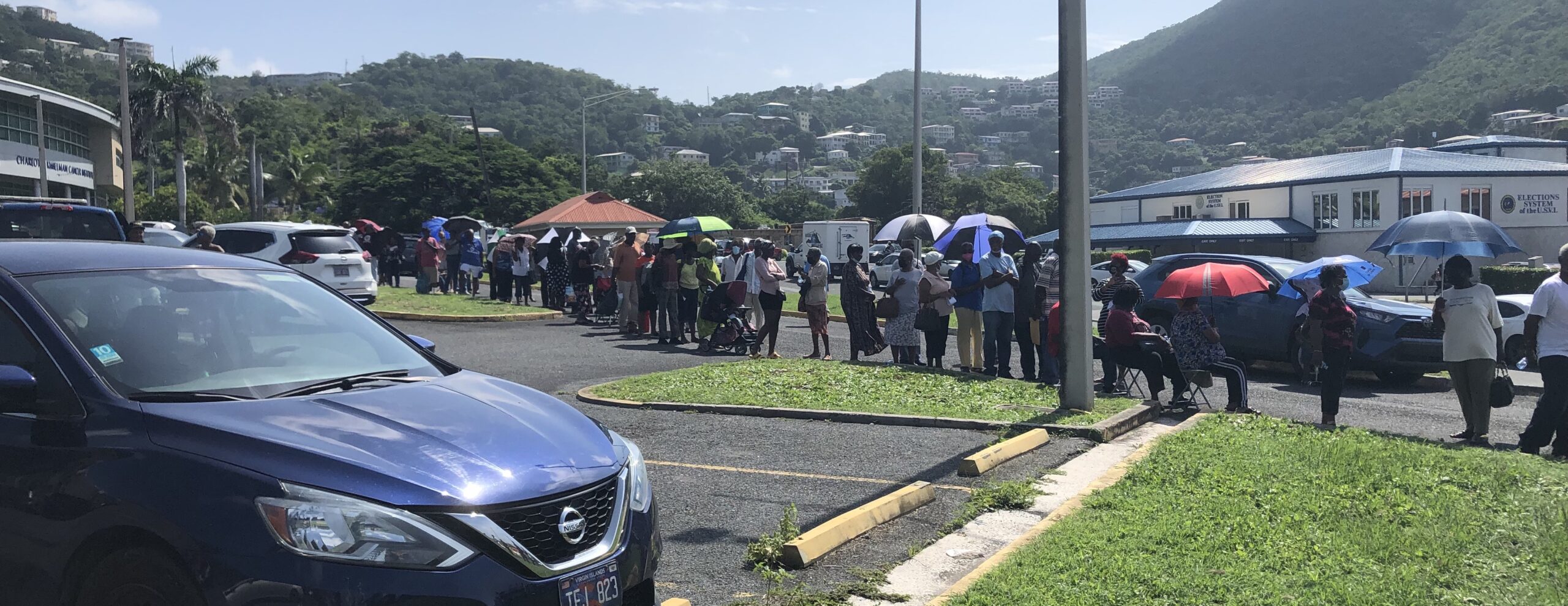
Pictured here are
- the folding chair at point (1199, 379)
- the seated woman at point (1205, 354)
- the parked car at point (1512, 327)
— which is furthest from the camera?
the parked car at point (1512, 327)

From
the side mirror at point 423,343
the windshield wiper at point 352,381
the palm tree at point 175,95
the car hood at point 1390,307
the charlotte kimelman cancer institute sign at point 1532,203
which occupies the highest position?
the palm tree at point 175,95

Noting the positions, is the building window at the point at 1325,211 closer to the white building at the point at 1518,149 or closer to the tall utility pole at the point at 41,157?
the white building at the point at 1518,149

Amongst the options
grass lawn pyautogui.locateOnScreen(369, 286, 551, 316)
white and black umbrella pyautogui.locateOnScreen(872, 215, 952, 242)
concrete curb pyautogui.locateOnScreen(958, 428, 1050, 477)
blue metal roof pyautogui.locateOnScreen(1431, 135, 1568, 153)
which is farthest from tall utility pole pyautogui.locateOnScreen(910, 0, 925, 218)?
blue metal roof pyautogui.locateOnScreen(1431, 135, 1568, 153)

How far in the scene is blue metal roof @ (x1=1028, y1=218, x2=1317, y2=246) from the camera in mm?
54062

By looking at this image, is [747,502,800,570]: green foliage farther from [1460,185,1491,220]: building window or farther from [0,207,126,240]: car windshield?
[1460,185,1491,220]: building window

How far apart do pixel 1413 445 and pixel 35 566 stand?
9059mm

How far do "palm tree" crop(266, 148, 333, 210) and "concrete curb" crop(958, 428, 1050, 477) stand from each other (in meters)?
79.6

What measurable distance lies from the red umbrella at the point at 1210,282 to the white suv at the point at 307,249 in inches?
563

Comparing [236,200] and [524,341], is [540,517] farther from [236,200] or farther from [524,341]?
[236,200]

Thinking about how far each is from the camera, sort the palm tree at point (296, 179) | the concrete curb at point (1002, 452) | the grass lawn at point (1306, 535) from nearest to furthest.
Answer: the grass lawn at point (1306, 535) → the concrete curb at point (1002, 452) → the palm tree at point (296, 179)

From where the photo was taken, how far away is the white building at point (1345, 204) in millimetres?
48844

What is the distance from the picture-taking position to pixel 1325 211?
53938 millimetres

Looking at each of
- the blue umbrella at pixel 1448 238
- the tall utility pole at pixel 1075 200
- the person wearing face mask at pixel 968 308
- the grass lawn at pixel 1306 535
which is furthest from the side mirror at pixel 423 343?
the blue umbrella at pixel 1448 238

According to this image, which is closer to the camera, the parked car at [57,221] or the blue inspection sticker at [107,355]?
the blue inspection sticker at [107,355]
